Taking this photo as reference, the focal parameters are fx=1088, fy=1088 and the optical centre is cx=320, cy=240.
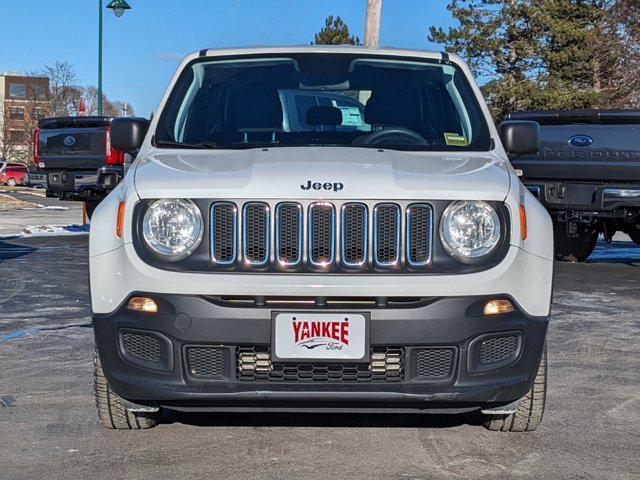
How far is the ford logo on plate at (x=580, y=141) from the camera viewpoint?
456 inches

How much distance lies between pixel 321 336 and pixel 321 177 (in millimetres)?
656

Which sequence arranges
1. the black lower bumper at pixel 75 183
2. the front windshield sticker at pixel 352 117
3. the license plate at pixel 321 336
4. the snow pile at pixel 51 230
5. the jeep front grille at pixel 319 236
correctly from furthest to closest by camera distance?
the snow pile at pixel 51 230, the black lower bumper at pixel 75 183, the front windshield sticker at pixel 352 117, the jeep front grille at pixel 319 236, the license plate at pixel 321 336

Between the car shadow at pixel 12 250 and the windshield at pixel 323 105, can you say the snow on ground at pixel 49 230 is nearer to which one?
the car shadow at pixel 12 250

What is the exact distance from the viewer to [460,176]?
4516 mm

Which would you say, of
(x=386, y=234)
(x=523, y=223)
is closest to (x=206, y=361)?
(x=386, y=234)

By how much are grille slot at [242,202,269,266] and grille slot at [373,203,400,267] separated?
43 cm

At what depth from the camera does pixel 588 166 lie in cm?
1162

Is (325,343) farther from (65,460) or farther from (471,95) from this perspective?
(471,95)


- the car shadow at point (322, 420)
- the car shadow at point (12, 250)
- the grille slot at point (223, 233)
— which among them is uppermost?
the grille slot at point (223, 233)

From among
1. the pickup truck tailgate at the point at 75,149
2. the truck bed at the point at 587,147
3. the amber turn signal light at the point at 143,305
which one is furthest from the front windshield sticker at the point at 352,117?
the pickup truck tailgate at the point at 75,149

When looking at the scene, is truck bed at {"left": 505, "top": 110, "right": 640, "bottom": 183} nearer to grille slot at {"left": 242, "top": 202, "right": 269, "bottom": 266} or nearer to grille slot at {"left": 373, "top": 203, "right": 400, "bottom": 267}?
grille slot at {"left": 373, "top": 203, "right": 400, "bottom": 267}

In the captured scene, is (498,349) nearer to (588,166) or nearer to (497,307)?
(497,307)

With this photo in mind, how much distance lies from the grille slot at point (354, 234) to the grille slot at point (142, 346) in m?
0.82

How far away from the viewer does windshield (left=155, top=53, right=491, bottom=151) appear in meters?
5.41
